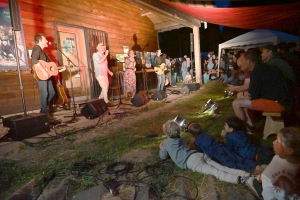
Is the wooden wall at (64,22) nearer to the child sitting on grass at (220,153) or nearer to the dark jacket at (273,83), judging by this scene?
the child sitting on grass at (220,153)

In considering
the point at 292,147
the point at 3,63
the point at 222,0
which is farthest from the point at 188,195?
the point at 222,0

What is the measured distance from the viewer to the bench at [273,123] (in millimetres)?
3081

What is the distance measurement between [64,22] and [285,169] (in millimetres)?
7207

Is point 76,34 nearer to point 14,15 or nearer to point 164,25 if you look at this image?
point 14,15

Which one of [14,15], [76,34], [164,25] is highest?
[164,25]

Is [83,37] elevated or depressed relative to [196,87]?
elevated

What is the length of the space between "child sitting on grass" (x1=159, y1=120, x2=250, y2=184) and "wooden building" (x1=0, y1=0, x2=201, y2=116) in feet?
9.74

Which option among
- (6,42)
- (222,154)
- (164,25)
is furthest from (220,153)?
(164,25)

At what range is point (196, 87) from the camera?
9.95m

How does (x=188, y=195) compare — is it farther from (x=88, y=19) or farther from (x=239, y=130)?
(x=88, y=19)

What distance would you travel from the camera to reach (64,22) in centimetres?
663

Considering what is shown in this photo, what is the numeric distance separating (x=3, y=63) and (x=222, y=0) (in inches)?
258

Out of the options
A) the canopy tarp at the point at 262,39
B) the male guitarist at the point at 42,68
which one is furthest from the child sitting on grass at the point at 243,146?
the canopy tarp at the point at 262,39

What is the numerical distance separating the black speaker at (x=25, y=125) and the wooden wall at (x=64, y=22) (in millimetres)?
1800
